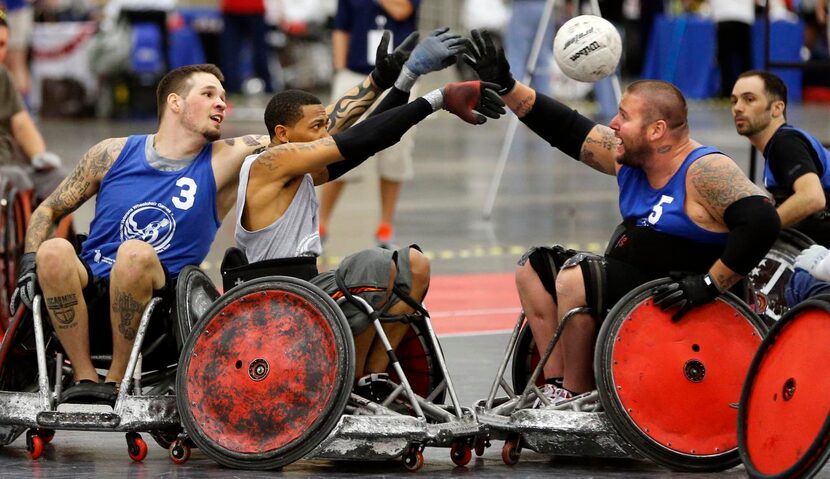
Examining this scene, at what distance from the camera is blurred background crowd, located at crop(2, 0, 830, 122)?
22.5m

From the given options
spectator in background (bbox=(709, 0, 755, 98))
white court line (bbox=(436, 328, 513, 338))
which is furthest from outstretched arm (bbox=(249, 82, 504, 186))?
spectator in background (bbox=(709, 0, 755, 98))

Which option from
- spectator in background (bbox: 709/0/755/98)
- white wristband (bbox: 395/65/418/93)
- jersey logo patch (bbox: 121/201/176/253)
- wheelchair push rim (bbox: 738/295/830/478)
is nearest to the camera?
wheelchair push rim (bbox: 738/295/830/478)

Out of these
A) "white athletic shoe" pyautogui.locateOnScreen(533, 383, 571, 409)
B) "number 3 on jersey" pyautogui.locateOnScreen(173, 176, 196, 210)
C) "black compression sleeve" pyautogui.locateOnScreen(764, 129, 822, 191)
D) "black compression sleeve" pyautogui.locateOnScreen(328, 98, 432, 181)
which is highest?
"black compression sleeve" pyautogui.locateOnScreen(328, 98, 432, 181)

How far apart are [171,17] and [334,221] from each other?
469 inches

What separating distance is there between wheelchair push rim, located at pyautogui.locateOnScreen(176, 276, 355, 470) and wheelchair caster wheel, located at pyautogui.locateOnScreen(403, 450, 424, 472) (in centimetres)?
36

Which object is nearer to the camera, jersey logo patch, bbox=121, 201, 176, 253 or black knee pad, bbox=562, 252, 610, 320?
black knee pad, bbox=562, 252, 610, 320

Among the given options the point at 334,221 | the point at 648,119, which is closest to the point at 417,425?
the point at 648,119

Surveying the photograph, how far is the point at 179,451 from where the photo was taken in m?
6.41

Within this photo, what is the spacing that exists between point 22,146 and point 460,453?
179 inches

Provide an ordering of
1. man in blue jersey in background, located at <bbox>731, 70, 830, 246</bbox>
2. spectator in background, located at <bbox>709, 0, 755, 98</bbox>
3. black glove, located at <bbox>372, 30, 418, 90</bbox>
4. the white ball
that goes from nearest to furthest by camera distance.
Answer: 1. black glove, located at <bbox>372, 30, 418, 90</bbox>
2. the white ball
3. man in blue jersey in background, located at <bbox>731, 70, 830, 246</bbox>
4. spectator in background, located at <bbox>709, 0, 755, 98</bbox>

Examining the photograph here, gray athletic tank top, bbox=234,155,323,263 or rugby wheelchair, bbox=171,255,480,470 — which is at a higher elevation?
gray athletic tank top, bbox=234,155,323,263

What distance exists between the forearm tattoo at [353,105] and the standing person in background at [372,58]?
15.4ft

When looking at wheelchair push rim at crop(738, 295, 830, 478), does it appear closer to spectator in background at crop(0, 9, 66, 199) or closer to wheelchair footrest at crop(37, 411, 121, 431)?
wheelchair footrest at crop(37, 411, 121, 431)

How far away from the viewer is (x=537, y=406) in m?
6.56
